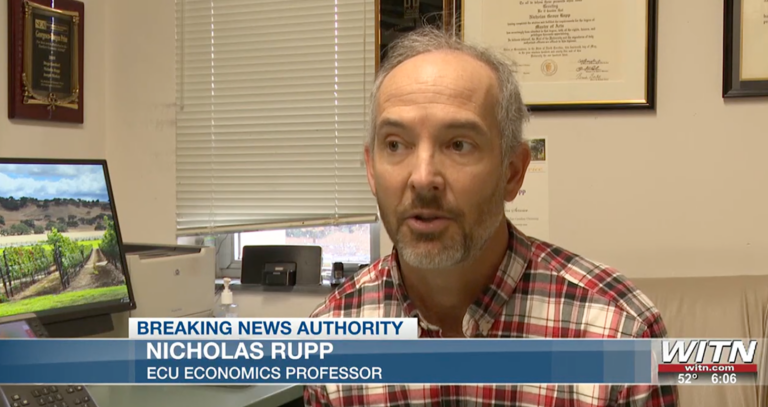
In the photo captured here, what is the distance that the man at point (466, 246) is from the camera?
980 mm

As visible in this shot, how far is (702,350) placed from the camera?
1025 millimetres

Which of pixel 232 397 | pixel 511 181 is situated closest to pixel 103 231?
pixel 232 397

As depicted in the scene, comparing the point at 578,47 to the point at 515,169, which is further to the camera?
the point at 578,47

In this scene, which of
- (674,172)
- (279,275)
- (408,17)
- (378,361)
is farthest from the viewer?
(279,275)

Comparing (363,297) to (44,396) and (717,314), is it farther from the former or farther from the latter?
(717,314)

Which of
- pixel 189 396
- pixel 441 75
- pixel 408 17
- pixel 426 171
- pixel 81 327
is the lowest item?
pixel 189 396

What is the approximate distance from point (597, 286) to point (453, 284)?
22cm

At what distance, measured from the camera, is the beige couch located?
1.50 meters

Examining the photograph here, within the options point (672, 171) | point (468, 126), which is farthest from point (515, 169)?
point (672, 171)

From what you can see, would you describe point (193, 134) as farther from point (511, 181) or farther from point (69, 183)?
point (511, 181)

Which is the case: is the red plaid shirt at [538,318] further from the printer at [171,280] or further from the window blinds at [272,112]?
the window blinds at [272,112]

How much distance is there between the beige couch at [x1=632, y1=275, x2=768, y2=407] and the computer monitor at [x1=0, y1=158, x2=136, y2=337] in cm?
123

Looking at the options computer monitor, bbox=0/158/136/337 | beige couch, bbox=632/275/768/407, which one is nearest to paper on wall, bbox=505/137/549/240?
beige couch, bbox=632/275/768/407

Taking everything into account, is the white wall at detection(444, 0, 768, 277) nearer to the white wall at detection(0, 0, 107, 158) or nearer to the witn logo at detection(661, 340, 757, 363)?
the witn logo at detection(661, 340, 757, 363)
